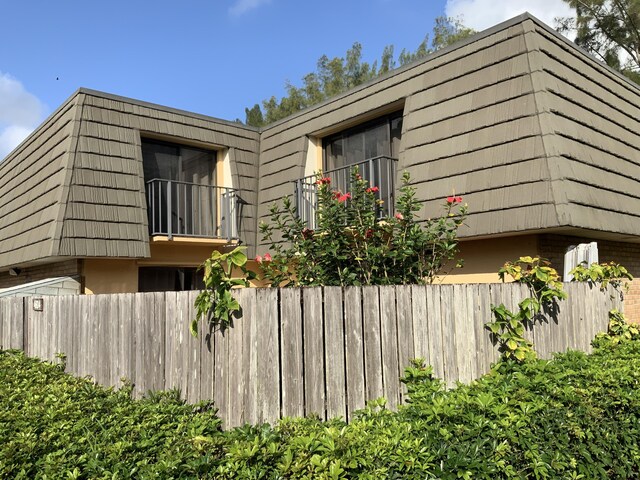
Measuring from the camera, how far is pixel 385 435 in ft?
9.67

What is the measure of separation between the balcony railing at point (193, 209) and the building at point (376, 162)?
3 centimetres

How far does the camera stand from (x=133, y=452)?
3.09 meters

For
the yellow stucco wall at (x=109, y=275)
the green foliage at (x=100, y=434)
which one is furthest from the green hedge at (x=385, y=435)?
the yellow stucco wall at (x=109, y=275)

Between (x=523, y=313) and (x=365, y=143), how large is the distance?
6.02 metres

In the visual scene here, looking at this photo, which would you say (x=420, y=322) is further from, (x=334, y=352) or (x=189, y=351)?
(x=189, y=351)

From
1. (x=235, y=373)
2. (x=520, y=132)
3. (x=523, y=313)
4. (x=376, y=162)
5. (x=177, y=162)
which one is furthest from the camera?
(x=177, y=162)

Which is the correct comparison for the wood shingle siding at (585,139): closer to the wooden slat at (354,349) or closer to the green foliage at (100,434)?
the wooden slat at (354,349)

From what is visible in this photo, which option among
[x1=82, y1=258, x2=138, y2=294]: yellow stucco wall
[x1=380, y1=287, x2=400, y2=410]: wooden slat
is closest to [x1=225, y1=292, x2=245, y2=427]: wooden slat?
[x1=380, y1=287, x2=400, y2=410]: wooden slat

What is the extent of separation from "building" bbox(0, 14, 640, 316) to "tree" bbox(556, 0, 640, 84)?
1579 cm

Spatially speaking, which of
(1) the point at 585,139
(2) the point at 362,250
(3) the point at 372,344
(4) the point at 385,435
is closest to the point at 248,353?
(3) the point at 372,344

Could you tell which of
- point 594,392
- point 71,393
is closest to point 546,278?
point 594,392

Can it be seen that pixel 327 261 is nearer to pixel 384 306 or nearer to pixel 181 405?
pixel 384 306

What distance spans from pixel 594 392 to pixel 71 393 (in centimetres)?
463

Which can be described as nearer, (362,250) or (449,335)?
(449,335)
